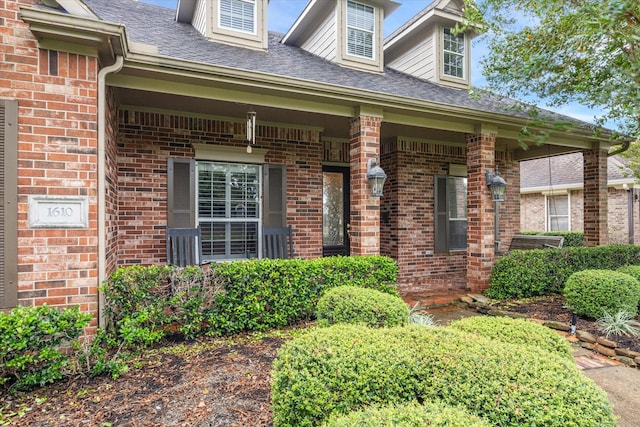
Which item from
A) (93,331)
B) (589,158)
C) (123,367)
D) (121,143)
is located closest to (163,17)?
(121,143)

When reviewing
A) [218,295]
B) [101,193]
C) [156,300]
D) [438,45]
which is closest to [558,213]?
[438,45]

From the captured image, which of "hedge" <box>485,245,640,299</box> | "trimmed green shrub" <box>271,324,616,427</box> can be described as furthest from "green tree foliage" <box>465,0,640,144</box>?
"trimmed green shrub" <box>271,324,616,427</box>

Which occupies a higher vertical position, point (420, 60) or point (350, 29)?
point (350, 29)

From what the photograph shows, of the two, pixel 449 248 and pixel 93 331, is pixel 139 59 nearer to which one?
pixel 93 331

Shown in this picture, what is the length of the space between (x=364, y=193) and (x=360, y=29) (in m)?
3.82

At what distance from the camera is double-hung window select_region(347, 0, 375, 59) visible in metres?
6.73

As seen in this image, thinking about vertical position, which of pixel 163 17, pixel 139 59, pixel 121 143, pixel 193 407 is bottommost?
pixel 193 407

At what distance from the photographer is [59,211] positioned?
10.3 feet

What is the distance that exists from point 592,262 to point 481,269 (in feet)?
7.08

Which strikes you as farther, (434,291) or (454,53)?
(454,53)

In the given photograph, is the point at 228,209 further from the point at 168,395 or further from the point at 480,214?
the point at 480,214

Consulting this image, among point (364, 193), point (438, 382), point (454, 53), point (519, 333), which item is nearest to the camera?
point (438, 382)

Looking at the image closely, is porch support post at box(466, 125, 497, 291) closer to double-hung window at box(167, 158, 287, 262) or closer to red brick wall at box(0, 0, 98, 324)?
double-hung window at box(167, 158, 287, 262)

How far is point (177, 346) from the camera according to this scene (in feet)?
11.7
